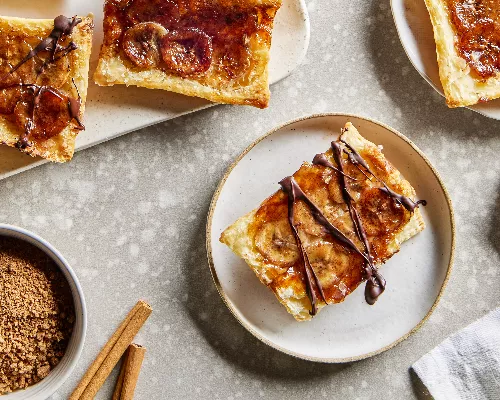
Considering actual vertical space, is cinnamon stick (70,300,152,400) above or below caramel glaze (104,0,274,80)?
below

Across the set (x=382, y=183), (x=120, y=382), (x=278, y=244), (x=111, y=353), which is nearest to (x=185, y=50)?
(x=278, y=244)

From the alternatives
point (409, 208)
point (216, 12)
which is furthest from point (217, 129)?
point (409, 208)

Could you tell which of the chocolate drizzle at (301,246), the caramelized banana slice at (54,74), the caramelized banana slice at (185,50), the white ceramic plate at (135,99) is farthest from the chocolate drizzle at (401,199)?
the caramelized banana slice at (54,74)

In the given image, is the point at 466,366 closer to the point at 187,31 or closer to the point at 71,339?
the point at 71,339

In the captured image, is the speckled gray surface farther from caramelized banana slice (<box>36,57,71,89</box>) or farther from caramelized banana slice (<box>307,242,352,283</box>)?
caramelized banana slice (<box>307,242,352,283</box>)

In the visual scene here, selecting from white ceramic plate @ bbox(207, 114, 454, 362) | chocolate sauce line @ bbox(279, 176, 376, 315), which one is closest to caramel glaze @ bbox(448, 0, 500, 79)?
white ceramic plate @ bbox(207, 114, 454, 362)

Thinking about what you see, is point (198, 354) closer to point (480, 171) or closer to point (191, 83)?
point (191, 83)
